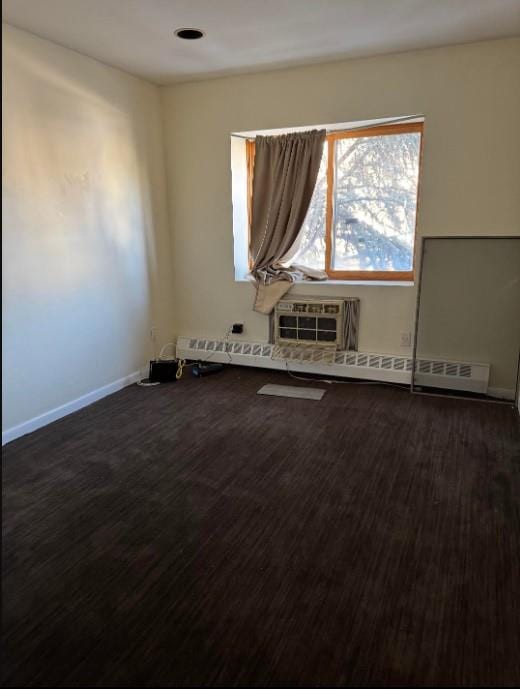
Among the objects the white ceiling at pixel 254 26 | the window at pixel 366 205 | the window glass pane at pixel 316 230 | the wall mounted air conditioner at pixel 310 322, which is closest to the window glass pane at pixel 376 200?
the window at pixel 366 205

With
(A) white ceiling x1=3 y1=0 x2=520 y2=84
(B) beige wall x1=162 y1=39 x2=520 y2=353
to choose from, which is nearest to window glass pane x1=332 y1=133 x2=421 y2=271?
(B) beige wall x1=162 y1=39 x2=520 y2=353

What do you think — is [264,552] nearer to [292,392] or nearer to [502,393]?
[292,392]

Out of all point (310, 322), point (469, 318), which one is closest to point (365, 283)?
point (310, 322)

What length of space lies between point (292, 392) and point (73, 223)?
6.97ft

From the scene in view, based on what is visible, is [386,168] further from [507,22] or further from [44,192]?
[44,192]

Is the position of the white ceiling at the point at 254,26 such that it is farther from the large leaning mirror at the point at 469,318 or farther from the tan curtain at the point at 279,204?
the large leaning mirror at the point at 469,318

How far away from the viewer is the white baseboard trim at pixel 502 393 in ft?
12.2

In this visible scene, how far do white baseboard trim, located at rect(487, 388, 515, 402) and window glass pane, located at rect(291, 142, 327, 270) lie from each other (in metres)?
1.79

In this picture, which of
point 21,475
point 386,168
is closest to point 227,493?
point 21,475

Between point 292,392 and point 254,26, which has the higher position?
point 254,26

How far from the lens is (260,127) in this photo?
13.6 ft

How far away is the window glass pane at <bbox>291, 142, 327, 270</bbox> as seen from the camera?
4305 millimetres

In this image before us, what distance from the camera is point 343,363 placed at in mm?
4219

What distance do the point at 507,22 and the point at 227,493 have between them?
11.1 ft
